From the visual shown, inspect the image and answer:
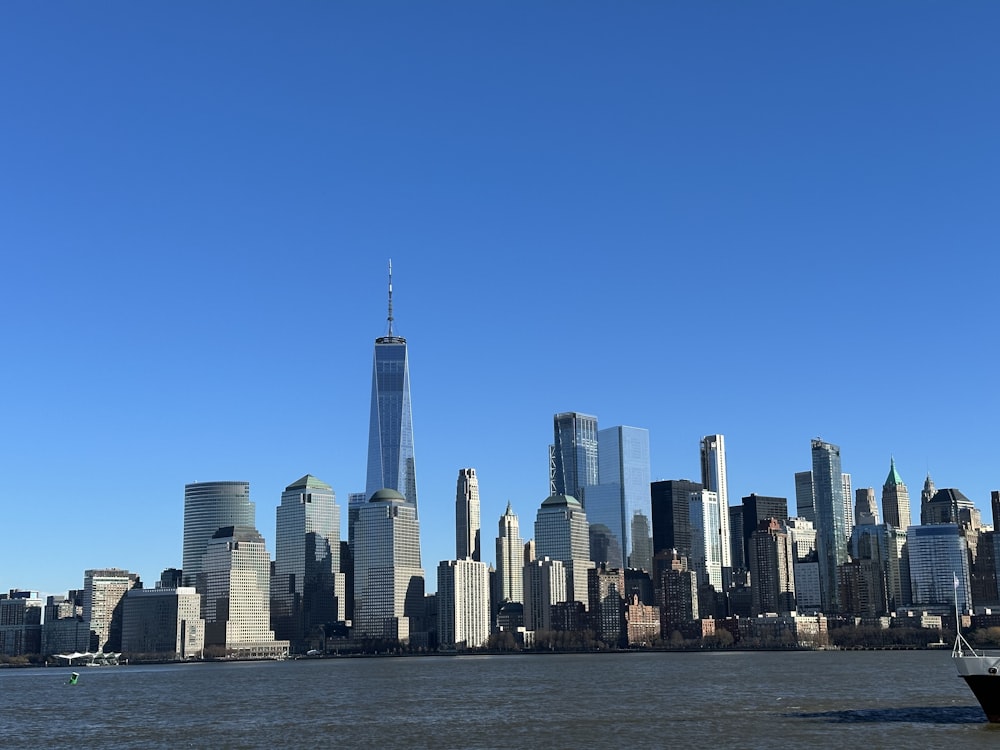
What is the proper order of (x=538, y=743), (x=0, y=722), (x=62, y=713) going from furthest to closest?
1. (x=62, y=713)
2. (x=0, y=722)
3. (x=538, y=743)

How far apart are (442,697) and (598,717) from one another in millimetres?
51611

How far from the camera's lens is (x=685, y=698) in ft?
535

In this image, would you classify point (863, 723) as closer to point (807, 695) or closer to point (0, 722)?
point (807, 695)

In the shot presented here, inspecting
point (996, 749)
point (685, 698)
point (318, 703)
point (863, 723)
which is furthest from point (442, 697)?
point (996, 749)

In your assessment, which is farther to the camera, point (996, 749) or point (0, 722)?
point (0, 722)

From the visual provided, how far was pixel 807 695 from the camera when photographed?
533 ft

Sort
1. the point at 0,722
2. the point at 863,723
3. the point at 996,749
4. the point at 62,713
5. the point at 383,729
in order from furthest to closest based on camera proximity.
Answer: the point at 62,713, the point at 0,722, the point at 383,729, the point at 863,723, the point at 996,749

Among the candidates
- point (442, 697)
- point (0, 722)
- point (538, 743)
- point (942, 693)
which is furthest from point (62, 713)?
point (942, 693)

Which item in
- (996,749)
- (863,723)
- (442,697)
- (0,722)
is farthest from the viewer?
(442,697)

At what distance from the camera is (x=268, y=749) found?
109m

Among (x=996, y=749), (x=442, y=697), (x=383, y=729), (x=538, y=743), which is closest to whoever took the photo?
(x=996, y=749)

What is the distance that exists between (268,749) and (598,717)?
3817 cm

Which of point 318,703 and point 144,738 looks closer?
point 144,738

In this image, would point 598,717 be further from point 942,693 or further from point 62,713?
point 62,713
